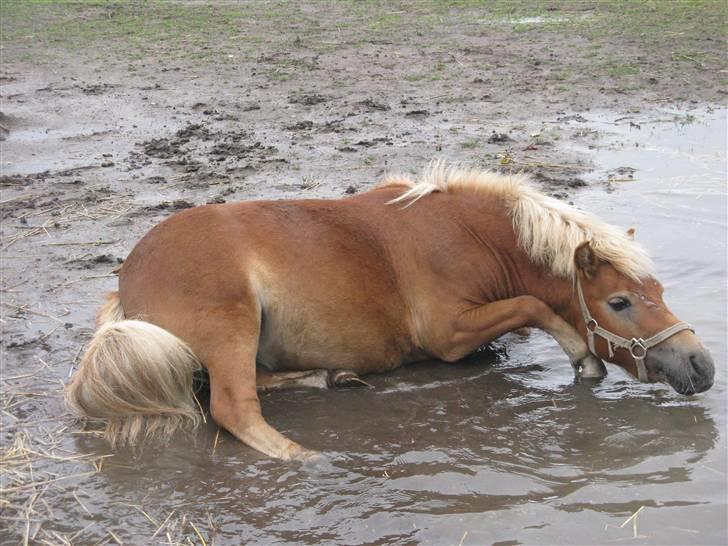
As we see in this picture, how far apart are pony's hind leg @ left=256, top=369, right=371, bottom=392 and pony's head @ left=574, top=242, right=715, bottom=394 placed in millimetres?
1366

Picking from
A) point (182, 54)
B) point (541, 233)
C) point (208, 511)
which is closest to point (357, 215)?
point (541, 233)

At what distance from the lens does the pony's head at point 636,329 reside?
474 centimetres

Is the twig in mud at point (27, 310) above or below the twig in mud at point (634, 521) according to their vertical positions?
above

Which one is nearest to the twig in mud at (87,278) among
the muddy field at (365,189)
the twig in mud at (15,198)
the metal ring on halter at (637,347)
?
the muddy field at (365,189)

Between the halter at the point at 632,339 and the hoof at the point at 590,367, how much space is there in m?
0.05

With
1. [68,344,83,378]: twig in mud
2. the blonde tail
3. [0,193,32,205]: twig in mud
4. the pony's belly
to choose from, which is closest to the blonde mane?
the pony's belly

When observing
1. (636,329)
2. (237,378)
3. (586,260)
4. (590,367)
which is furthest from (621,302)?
(237,378)

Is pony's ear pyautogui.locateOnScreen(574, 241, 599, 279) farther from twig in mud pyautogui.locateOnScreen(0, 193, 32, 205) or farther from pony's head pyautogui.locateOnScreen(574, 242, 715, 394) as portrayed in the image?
twig in mud pyautogui.locateOnScreen(0, 193, 32, 205)

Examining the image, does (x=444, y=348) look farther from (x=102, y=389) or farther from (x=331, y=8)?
(x=331, y=8)

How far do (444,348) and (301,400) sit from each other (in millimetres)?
920

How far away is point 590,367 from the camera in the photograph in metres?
5.19

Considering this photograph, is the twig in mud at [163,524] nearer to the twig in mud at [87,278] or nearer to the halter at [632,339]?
the halter at [632,339]

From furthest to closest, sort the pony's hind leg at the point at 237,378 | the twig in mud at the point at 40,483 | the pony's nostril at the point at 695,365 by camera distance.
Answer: the pony's nostril at the point at 695,365 → the pony's hind leg at the point at 237,378 → the twig in mud at the point at 40,483

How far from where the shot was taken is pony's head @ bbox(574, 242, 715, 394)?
4738 mm
